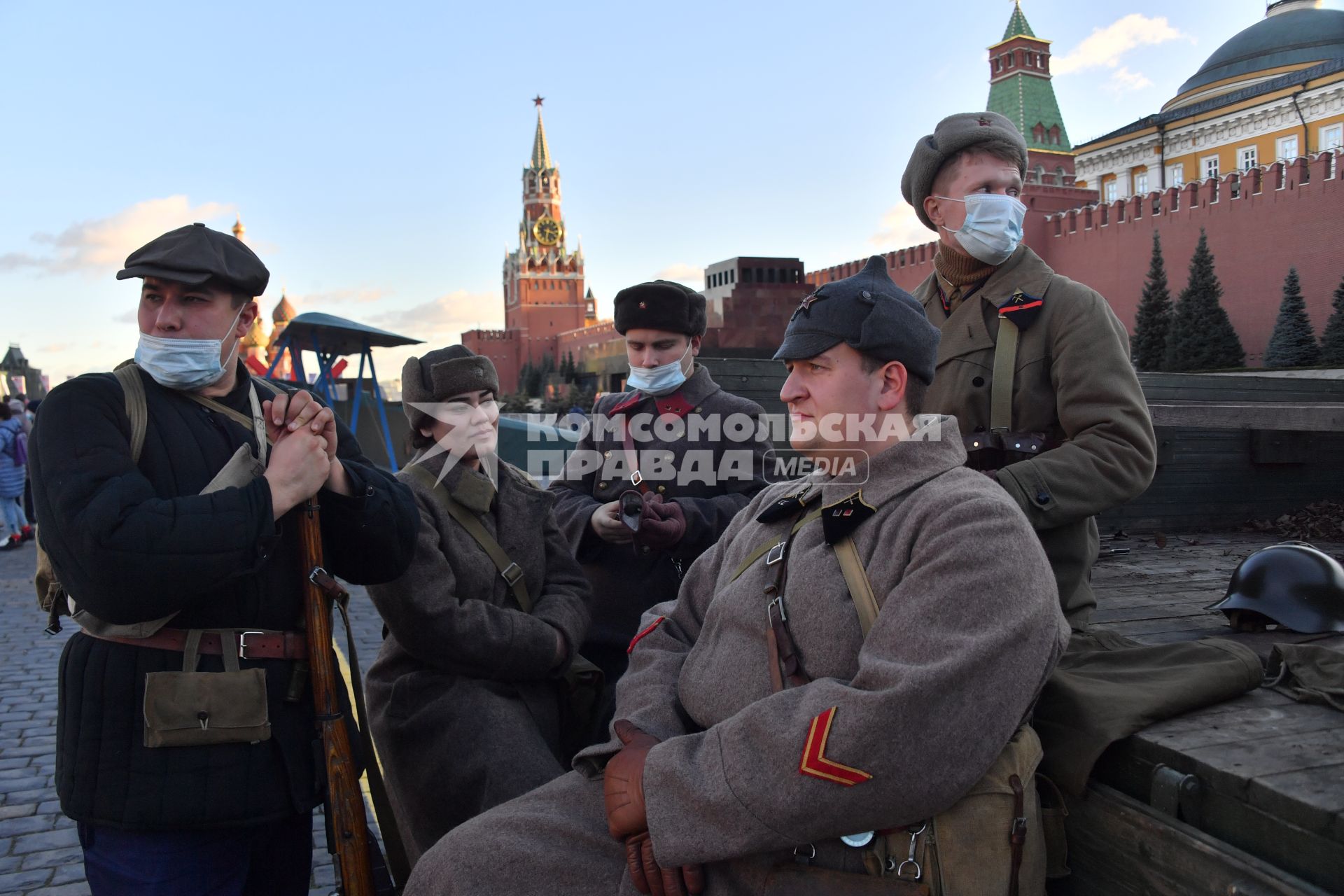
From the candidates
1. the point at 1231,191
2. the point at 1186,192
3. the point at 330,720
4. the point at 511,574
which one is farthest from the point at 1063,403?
the point at 1186,192

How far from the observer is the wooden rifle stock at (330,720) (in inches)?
88.6

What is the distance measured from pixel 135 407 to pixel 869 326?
1.57m

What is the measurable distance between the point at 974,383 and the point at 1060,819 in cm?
118

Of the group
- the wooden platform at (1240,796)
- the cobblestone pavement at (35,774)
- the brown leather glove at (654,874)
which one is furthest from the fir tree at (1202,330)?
the brown leather glove at (654,874)

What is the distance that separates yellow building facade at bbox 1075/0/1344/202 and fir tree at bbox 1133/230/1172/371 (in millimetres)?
9975

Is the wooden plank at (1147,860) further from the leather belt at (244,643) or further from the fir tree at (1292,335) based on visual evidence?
the fir tree at (1292,335)

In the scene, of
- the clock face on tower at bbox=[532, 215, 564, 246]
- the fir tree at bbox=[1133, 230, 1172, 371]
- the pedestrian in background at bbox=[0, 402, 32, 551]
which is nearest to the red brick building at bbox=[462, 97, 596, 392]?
the clock face on tower at bbox=[532, 215, 564, 246]

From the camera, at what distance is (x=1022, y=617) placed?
1771 mm

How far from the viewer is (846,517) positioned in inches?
81.7

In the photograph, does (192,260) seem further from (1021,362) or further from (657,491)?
(1021,362)

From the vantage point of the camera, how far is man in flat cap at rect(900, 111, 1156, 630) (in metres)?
2.45

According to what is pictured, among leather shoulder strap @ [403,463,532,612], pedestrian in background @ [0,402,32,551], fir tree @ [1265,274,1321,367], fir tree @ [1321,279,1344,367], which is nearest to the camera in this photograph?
leather shoulder strap @ [403,463,532,612]

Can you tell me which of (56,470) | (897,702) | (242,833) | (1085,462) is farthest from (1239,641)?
(56,470)

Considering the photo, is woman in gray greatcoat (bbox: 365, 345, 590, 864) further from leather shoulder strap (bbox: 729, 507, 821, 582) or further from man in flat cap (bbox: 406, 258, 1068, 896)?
leather shoulder strap (bbox: 729, 507, 821, 582)
